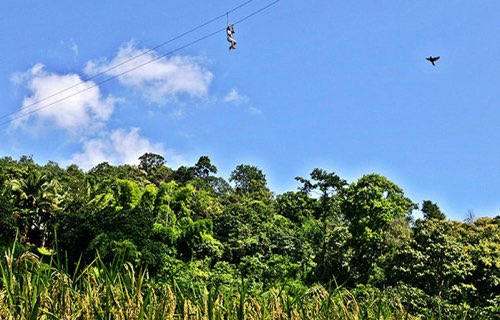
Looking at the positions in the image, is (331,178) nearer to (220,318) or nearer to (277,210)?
(277,210)

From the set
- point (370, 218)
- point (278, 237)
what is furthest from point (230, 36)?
point (278, 237)

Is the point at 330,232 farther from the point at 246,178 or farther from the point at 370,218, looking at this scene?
the point at 246,178

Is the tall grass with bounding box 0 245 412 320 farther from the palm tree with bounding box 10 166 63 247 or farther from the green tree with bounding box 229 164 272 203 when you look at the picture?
the green tree with bounding box 229 164 272 203

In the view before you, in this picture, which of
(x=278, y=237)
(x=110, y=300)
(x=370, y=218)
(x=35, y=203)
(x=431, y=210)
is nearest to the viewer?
(x=110, y=300)

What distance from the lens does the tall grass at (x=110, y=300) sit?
73.1 inches

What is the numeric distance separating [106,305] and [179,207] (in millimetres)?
20866

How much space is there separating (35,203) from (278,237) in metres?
10.2

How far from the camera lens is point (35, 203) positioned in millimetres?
19594

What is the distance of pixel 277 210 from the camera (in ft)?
90.3

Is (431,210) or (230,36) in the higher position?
(431,210)

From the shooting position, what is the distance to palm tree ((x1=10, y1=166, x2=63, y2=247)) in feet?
63.7

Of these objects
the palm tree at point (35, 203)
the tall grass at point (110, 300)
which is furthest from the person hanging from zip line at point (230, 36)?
the palm tree at point (35, 203)

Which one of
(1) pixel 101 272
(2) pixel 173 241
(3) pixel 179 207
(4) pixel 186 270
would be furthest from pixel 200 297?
(3) pixel 179 207

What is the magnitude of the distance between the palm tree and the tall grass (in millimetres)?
18575
